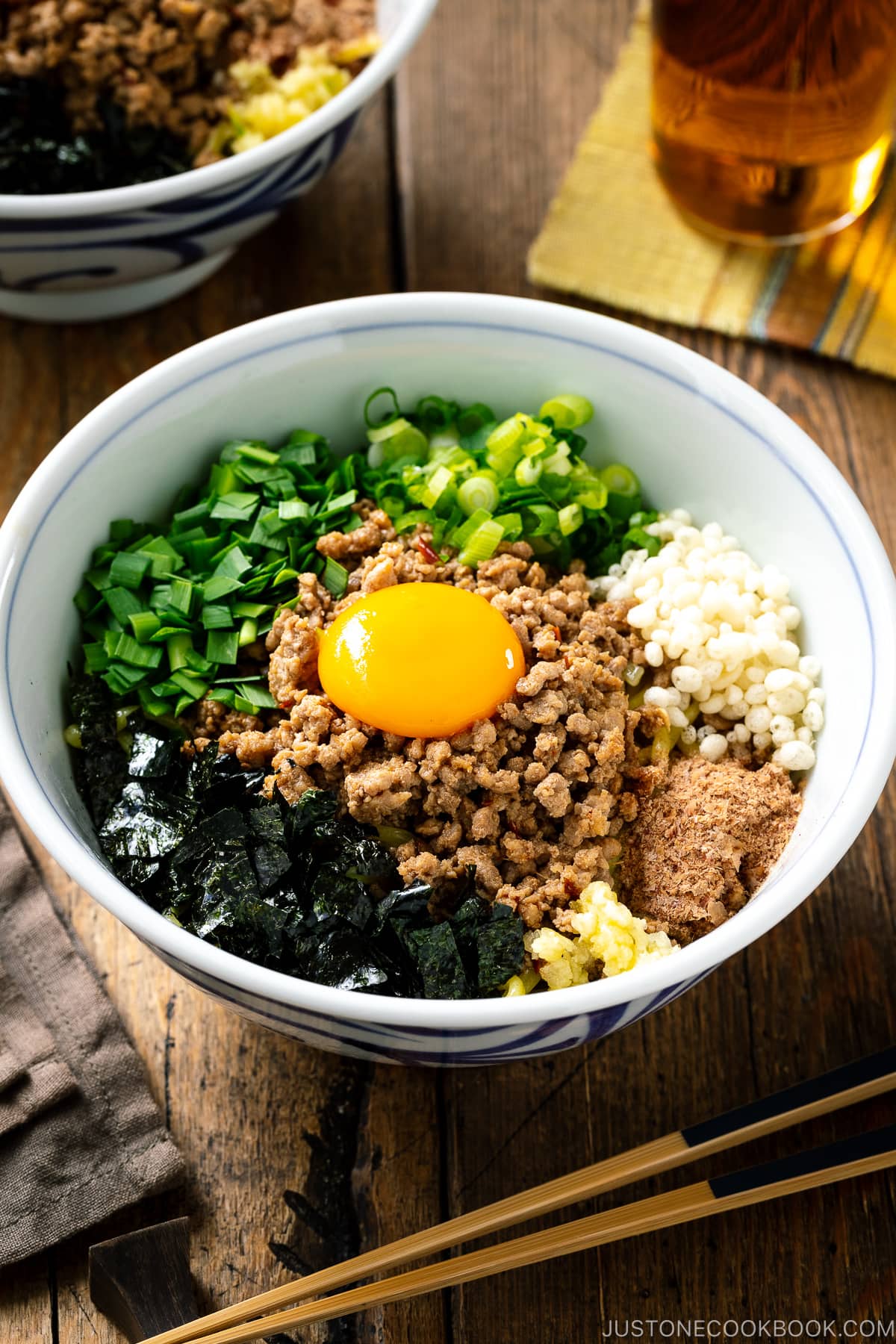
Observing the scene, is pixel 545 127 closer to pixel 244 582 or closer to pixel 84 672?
pixel 244 582

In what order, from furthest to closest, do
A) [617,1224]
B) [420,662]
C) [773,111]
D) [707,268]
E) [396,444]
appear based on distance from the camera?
→ [707,268], [773,111], [396,444], [420,662], [617,1224]

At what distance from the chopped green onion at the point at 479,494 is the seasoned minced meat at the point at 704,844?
0.61 metres

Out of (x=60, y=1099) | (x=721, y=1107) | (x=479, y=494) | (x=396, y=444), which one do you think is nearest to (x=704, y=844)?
(x=721, y=1107)

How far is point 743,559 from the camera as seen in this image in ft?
7.81

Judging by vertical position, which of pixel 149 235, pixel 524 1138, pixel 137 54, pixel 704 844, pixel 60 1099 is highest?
pixel 137 54

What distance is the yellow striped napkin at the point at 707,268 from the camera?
10.2ft

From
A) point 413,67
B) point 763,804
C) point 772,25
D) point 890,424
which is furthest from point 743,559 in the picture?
point 413,67

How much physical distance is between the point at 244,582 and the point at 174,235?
873mm

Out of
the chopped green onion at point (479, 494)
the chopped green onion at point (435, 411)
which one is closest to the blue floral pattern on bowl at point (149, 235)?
the chopped green onion at point (435, 411)

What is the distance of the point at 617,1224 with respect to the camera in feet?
6.57

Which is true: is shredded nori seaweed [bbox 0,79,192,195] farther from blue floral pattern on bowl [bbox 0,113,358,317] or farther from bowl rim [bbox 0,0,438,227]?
blue floral pattern on bowl [bbox 0,113,358,317]

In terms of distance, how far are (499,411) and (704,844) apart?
100cm

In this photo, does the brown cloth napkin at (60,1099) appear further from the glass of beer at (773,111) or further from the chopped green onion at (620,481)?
the glass of beer at (773,111)

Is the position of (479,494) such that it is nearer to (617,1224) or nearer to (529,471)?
(529,471)
